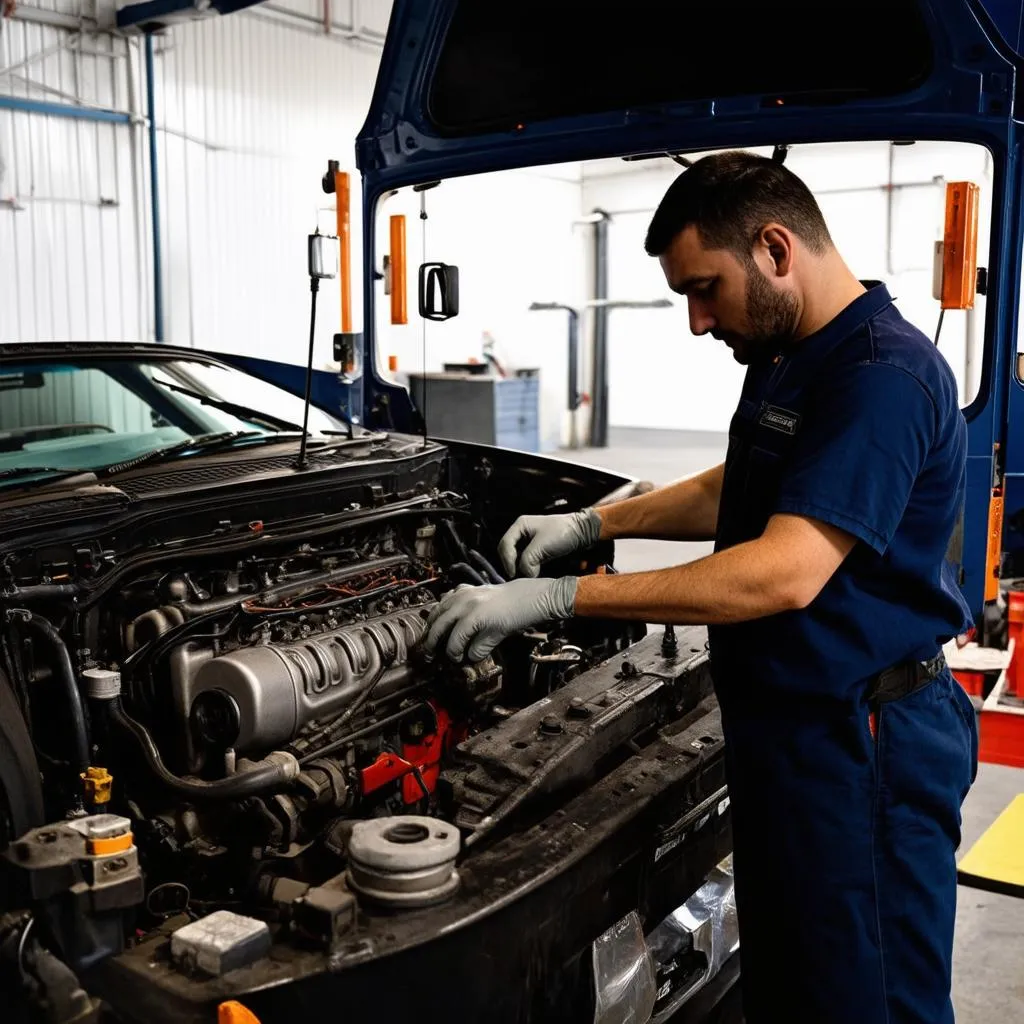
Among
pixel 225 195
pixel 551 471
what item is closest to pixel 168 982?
pixel 551 471

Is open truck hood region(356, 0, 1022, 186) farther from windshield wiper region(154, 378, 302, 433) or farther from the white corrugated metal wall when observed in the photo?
the white corrugated metal wall

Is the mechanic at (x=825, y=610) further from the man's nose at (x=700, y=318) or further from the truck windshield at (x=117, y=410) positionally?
the truck windshield at (x=117, y=410)

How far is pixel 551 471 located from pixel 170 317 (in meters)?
6.10

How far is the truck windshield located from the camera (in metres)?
2.60

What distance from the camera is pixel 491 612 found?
6.32 ft

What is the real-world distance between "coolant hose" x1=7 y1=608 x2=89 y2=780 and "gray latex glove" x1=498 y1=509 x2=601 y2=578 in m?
0.92

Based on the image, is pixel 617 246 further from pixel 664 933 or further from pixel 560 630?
pixel 664 933

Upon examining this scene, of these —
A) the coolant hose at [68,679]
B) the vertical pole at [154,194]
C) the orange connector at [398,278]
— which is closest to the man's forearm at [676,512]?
the coolant hose at [68,679]

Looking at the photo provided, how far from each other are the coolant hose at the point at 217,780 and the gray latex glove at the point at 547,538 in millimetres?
664

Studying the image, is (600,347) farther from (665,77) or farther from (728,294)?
(728,294)

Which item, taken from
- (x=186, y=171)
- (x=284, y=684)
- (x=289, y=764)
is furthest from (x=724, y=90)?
(x=186, y=171)

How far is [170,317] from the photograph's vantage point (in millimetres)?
8367

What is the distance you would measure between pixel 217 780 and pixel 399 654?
1.62 ft

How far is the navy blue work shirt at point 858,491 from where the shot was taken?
1.58 meters
